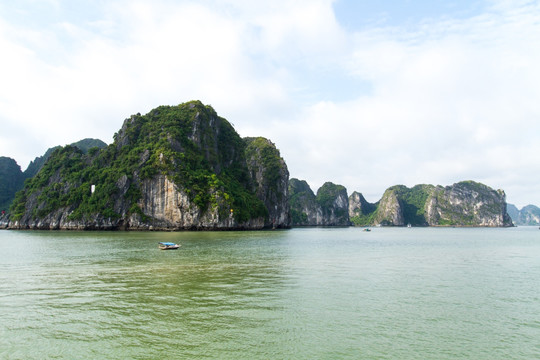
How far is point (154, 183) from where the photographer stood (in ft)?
310

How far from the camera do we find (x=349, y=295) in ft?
59.0

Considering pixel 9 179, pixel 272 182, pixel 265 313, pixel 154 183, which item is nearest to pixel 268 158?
pixel 272 182

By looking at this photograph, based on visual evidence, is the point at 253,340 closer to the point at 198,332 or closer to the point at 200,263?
the point at 198,332

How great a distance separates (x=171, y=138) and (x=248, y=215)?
30656 mm

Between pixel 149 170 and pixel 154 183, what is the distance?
3614 mm

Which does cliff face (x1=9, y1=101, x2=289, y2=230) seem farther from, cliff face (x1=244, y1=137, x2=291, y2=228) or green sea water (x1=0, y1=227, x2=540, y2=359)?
green sea water (x1=0, y1=227, x2=540, y2=359)

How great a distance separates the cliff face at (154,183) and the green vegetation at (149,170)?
256 millimetres

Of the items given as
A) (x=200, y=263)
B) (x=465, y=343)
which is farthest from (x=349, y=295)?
(x=200, y=263)

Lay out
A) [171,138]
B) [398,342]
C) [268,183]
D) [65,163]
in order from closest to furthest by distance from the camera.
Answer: [398,342] → [171,138] → [65,163] → [268,183]

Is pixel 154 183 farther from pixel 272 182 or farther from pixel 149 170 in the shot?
pixel 272 182

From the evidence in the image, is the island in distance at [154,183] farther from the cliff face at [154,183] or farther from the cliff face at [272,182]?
the cliff face at [272,182]

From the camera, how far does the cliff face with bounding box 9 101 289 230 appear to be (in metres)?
92.4

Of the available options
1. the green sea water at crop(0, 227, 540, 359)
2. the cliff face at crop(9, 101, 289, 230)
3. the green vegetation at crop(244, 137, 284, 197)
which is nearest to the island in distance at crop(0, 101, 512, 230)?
the cliff face at crop(9, 101, 289, 230)

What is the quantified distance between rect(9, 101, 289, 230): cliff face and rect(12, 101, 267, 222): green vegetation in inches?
10.1
